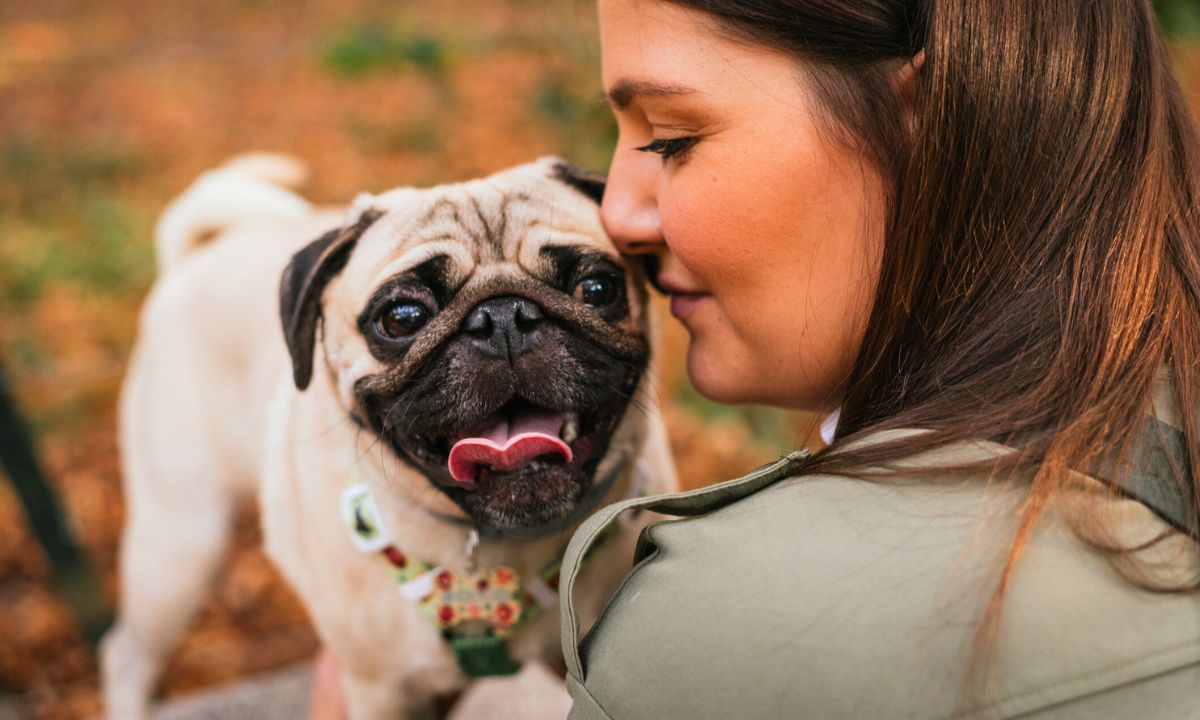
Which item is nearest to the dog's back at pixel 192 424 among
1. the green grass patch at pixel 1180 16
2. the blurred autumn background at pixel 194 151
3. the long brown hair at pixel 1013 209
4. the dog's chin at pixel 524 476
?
the blurred autumn background at pixel 194 151

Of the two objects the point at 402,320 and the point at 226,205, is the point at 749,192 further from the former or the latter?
the point at 226,205

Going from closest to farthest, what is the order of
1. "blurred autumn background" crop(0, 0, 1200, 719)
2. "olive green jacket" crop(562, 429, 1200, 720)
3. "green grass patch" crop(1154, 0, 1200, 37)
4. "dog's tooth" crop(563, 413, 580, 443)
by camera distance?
1. "olive green jacket" crop(562, 429, 1200, 720)
2. "dog's tooth" crop(563, 413, 580, 443)
3. "green grass patch" crop(1154, 0, 1200, 37)
4. "blurred autumn background" crop(0, 0, 1200, 719)

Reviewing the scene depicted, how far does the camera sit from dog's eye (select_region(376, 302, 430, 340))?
1.47m

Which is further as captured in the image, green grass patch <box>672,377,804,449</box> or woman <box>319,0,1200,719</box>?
green grass patch <box>672,377,804,449</box>

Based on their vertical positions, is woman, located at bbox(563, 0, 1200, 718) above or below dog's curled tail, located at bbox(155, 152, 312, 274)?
above

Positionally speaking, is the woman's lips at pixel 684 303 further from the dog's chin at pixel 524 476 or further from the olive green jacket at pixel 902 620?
the olive green jacket at pixel 902 620

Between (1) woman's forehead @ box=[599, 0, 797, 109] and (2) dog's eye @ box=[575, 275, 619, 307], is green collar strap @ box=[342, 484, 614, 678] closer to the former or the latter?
(2) dog's eye @ box=[575, 275, 619, 307]

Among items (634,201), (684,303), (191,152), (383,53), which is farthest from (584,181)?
(191,152)

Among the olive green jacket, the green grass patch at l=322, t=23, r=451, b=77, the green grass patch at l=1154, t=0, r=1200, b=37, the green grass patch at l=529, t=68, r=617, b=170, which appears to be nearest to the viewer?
the olive green jacket

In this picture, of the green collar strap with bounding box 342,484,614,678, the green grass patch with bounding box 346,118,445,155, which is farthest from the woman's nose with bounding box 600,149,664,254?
the green grass patch with bounding box 346,118,445,155

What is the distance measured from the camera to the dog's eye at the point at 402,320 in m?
1.47

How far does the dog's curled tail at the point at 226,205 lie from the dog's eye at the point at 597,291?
1361mm

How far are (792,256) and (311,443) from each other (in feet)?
3.20

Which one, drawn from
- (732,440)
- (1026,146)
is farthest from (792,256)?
(732,440)
